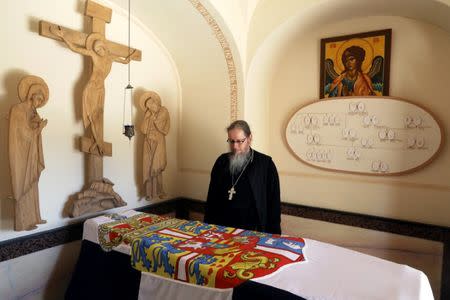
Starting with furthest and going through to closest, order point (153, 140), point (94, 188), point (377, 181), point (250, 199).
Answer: point (153, 140) → point (377, 181) → point (94, 188) → point (250, 199)

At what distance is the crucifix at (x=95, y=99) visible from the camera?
2.62 m

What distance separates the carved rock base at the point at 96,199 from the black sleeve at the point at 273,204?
1328 mm

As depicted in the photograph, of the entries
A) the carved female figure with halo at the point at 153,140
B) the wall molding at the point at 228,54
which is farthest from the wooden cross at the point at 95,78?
the wall molding at the point at 228,54

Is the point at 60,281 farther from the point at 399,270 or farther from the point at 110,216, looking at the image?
the point at 399,270

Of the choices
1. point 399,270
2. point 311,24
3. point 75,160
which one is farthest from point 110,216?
point 311,24

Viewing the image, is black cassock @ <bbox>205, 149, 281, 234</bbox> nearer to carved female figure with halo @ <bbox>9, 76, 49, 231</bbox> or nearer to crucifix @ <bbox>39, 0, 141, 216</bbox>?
crucifix @ <bbox>39, 0, 141, 216</bbox>

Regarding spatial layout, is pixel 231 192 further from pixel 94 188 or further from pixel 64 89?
pixel 64 89

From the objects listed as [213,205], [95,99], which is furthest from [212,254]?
[95,99]

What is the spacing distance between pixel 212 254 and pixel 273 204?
95 centimetres

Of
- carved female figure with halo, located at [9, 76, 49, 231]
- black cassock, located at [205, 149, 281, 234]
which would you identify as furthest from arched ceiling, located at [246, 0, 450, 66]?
carved female figure with halo, located at [9, 76, 49, 231]

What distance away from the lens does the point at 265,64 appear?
3.53 meters

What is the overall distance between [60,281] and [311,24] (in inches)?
128

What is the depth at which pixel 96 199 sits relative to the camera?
2777mm

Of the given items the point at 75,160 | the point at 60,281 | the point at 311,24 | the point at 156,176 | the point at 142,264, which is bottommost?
the point at 60,281
